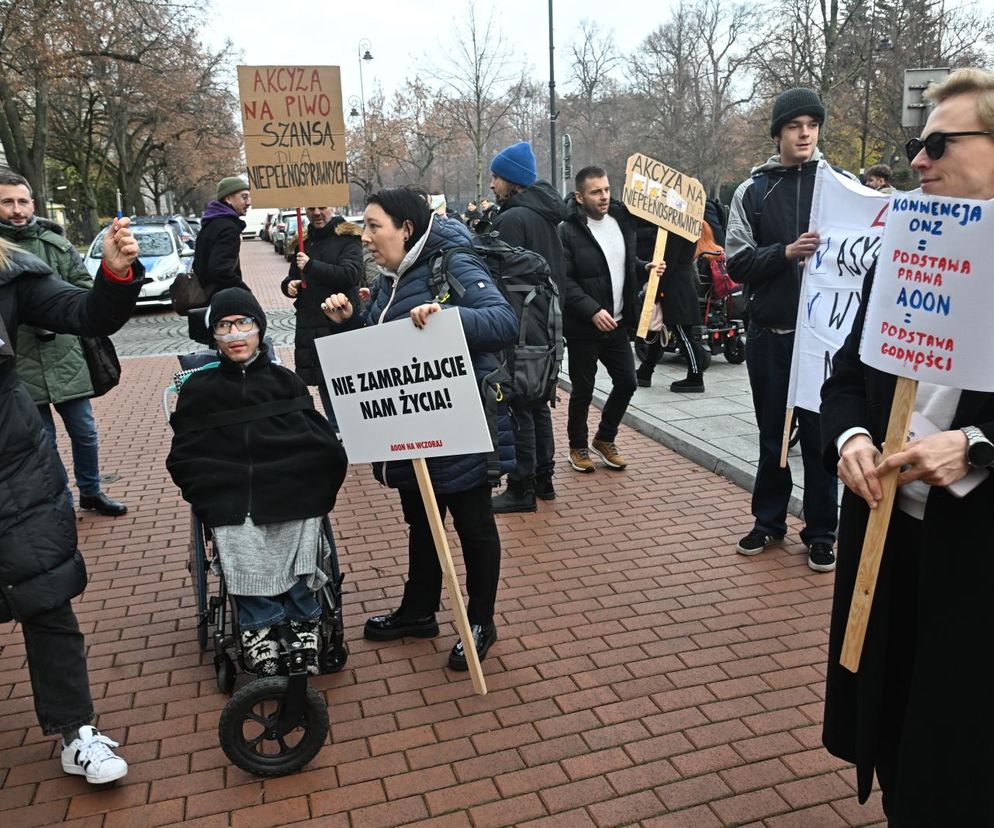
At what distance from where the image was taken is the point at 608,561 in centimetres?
500

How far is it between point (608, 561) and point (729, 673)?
1.30m

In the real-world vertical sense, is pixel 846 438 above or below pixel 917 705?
above

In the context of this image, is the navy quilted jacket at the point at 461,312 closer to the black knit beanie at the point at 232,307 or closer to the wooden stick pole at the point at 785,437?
the black knit beanie at the point at 232,307

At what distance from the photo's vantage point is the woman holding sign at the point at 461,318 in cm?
357

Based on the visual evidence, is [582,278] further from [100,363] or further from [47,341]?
[47,341]

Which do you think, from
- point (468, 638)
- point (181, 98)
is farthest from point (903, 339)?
point (181, 98)

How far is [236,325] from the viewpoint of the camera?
3514 mm

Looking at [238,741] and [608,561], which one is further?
[608,561]

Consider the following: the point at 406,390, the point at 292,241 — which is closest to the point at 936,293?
the point at 406,390

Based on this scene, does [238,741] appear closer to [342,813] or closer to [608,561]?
[342,813]

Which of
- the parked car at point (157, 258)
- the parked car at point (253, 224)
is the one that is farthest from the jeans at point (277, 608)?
the parked car at point (253, 224)

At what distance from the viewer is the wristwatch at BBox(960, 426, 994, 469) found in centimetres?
194

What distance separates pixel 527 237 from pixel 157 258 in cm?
1503

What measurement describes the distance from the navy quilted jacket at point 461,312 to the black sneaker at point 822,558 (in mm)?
1971
